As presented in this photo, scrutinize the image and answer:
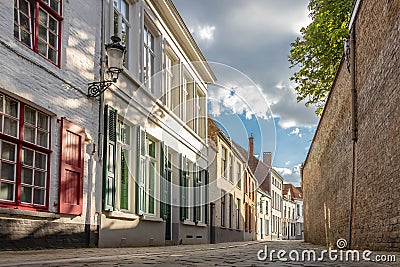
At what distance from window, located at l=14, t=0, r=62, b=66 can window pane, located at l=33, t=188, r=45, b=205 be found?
2.17m

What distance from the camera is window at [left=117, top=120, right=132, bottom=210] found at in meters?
12.1

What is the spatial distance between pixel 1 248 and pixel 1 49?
8.85ft

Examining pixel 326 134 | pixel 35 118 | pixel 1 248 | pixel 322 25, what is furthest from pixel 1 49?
pixel 322 25

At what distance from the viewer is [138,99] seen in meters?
13.5

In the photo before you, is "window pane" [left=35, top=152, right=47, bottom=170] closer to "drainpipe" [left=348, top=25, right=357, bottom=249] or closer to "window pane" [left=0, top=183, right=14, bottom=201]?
"window pane" [left=0, top=183, right=14, bottom=201]

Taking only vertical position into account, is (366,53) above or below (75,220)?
above

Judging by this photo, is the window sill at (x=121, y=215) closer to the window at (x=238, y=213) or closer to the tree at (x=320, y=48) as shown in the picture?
the tree at (x=320, y=48)

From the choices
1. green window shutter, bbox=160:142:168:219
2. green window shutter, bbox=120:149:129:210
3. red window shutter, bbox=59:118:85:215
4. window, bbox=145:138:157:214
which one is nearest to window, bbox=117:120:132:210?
green window shutter, bbox=120:149:129:210

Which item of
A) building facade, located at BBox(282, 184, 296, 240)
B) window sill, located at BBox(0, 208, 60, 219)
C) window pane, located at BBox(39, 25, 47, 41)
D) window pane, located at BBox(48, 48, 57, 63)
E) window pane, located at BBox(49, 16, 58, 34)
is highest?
window pane, located at BBox(49, 16, 58, 34)

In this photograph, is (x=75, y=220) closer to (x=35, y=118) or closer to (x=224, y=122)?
(x=35, y=118)

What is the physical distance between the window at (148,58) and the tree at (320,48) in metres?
5.88

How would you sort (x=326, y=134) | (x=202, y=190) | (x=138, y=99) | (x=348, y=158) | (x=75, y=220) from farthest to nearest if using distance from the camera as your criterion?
(x=202, y=190) < (x=326, y=134) < (x=138, y=99) < (x=348, y=158) < (x=75, y=220)

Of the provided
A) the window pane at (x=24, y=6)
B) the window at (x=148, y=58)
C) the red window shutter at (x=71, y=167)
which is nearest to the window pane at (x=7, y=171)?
the red window shutter at (x=71, y=167)

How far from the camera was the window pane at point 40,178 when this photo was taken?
8438 mm
